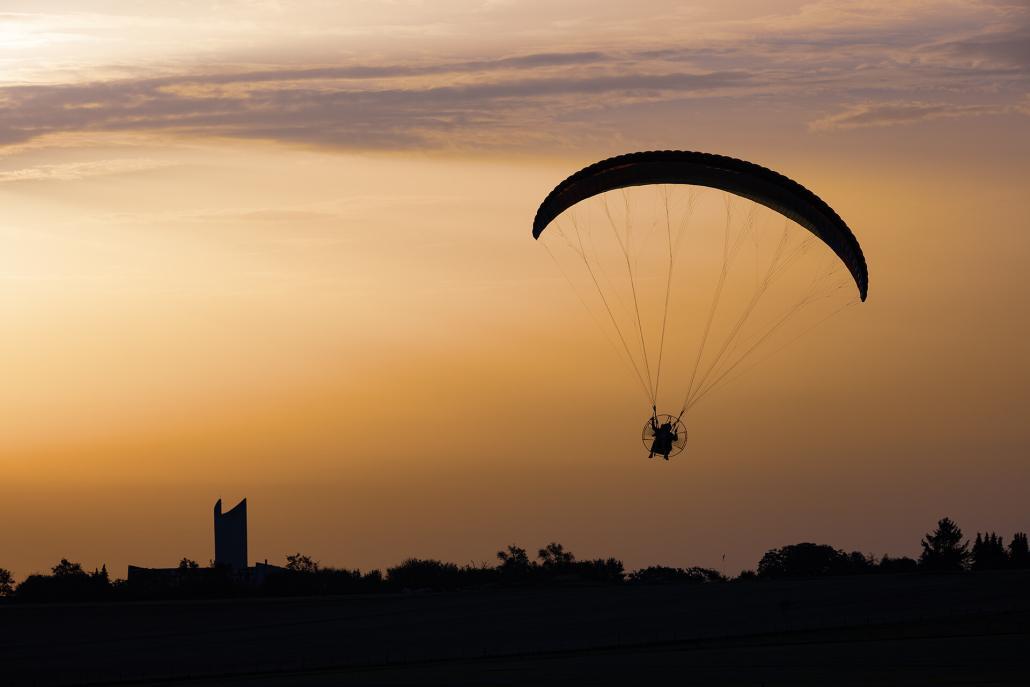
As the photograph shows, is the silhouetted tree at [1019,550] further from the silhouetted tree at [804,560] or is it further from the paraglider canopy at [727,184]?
the paraglider canopy at [727,184]

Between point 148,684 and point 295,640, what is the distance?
1603 cm

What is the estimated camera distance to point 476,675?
181ft

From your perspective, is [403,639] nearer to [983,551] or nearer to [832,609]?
[832,609]

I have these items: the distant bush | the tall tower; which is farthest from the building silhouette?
the distant bush

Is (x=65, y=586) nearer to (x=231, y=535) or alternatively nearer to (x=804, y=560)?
(x=231, y=535)

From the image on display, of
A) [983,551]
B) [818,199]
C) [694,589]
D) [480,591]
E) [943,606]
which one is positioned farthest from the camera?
[983,551]

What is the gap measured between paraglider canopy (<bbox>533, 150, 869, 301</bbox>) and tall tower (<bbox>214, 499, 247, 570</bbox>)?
8264 centimetres

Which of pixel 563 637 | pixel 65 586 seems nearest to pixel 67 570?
pixel 65 586

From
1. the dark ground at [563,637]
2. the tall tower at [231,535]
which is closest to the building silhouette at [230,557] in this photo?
the tall tower at [231,535]

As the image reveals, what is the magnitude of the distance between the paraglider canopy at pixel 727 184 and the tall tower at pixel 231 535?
8264 centimetres

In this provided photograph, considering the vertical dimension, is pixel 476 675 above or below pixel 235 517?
below

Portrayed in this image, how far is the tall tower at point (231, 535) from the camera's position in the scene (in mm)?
127875

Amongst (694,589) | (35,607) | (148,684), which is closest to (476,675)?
(148,684)

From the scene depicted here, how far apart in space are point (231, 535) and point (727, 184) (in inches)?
3458
